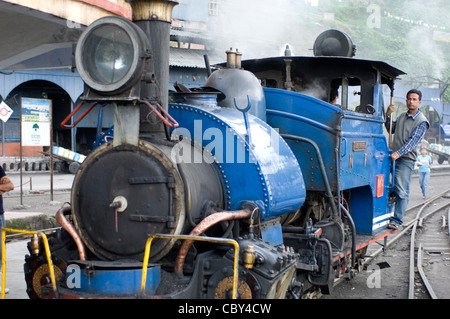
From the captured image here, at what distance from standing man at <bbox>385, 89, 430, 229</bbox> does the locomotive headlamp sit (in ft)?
16.0

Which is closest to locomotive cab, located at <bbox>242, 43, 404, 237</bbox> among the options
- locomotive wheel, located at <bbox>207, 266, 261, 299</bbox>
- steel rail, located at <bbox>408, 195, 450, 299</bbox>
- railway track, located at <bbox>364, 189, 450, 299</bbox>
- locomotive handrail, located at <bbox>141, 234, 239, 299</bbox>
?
steel rail, located at <bbox>408, 195, 450, 299</bbox>

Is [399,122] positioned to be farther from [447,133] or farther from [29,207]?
[447,133]

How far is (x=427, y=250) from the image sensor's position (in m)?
9.20

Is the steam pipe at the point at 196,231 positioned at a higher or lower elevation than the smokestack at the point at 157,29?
lower

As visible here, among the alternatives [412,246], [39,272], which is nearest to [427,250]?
[412,246]

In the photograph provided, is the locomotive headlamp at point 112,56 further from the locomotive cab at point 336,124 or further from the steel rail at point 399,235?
the steel rail at point 399,235

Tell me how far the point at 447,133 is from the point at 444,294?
1333 inches

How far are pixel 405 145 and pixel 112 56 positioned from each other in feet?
16.9

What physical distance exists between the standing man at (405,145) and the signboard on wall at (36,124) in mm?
7300

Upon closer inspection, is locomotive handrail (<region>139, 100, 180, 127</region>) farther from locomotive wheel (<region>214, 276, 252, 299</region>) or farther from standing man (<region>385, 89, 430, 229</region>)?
standing man (<region>385, 89, 430, 229</region>)

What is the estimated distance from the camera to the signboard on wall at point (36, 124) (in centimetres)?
1149

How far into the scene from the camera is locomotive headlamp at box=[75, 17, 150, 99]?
11.2 feet

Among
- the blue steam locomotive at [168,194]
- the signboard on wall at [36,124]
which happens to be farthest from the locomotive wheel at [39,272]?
the signboard on wall at [36,124]
